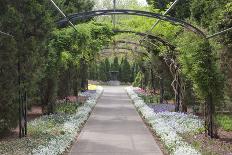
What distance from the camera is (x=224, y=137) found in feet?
44.7

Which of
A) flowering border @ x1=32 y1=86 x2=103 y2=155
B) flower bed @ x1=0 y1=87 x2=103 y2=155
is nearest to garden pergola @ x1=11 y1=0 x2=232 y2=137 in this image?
flower bed @ x1=0 y1=87 x2=103 y2=155

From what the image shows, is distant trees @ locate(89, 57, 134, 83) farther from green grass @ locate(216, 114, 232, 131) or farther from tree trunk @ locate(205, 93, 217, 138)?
tree trunk @ locate(205, 93, 217, 138)

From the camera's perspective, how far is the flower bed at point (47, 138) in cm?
1021

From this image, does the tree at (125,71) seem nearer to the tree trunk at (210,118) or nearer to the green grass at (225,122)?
the green grass at (225,122)

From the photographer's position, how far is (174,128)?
14.7m

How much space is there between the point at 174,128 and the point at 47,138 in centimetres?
470

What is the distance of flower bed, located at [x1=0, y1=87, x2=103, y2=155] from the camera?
10.2m

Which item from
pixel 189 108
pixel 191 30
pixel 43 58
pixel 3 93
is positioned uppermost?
pixel 191 30

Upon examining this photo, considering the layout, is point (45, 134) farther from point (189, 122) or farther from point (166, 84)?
point (166, 84)

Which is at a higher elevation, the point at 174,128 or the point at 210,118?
the point at 210,118

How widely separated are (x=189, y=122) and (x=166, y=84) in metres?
11.7

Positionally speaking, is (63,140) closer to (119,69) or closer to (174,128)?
(174,128)

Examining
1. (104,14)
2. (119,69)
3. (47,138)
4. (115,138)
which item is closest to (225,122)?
(115,138)

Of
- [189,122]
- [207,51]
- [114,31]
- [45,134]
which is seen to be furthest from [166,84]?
[45,134]
